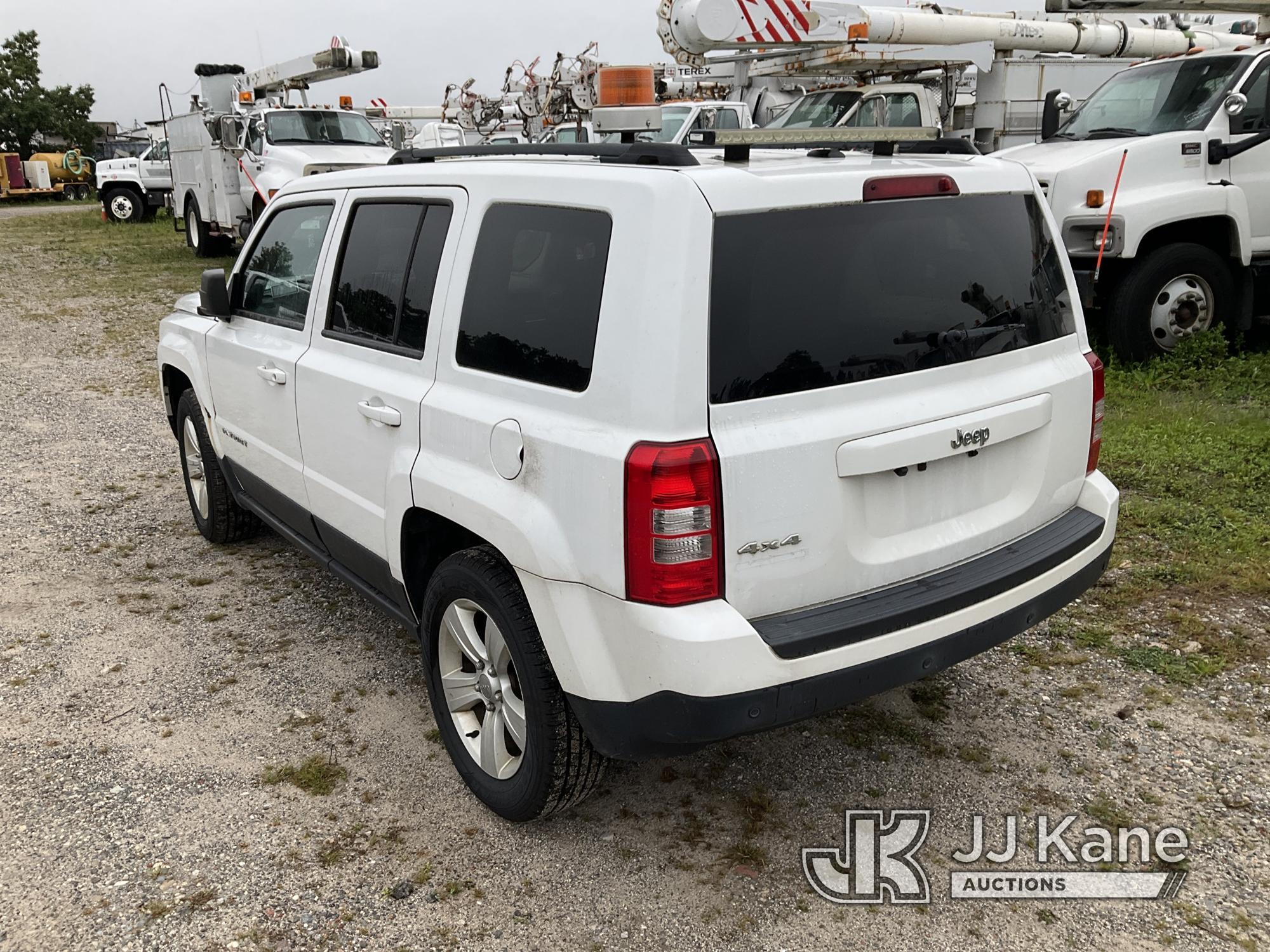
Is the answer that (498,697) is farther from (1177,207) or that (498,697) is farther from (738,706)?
(1177,207)

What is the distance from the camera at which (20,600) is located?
4797 millimetres

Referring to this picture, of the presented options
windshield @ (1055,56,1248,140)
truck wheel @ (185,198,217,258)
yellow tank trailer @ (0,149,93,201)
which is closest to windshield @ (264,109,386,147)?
truck wheel @ (185,198,217,258)

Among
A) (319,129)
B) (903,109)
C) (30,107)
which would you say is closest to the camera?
(903,109)

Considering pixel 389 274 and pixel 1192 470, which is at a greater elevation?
pixel 389 274

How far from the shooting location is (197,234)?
1906 centimetres

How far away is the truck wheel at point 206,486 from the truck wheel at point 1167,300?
19.4 ft

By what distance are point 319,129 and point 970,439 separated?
1592 centimetres

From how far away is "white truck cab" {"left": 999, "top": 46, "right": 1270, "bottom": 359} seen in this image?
7355 mm

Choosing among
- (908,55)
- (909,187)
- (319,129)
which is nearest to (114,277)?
(319,129)

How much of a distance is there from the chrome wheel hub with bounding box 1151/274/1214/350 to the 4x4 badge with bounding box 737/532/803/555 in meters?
6.11

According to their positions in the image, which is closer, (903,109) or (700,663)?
(700,663)

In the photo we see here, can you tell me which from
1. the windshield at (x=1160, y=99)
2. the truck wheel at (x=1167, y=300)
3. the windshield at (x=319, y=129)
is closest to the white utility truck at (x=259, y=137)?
the windshield at (x=319, y=129)

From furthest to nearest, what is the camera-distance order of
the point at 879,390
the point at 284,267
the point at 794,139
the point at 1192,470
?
the point at 1192,470 < the point at 284,267 < the point at 794,139 < the point at 879,390

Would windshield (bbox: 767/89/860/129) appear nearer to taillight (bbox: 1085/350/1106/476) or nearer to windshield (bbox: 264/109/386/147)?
windshield (bbox: 264/109/386/147)
